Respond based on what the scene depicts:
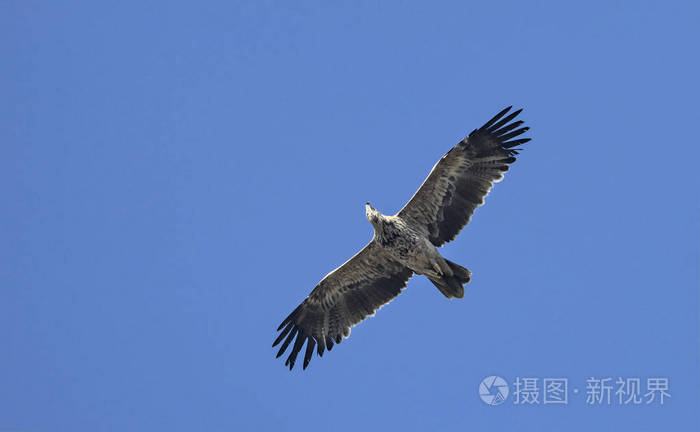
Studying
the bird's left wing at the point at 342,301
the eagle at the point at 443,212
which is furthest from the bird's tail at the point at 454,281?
the bird's left wing at the point at 342,301

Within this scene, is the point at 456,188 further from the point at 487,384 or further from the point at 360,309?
the point at 487,384

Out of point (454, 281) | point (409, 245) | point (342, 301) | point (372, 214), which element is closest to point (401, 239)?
point (409, 245)

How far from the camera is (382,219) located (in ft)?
71.3

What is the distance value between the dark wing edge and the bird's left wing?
1.48m

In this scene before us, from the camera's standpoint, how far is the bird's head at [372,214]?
71.3 ft

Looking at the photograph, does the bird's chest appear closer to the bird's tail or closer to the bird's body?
the bird's body

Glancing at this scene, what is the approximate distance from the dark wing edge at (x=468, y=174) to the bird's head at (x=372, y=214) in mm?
764

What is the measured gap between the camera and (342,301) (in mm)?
23141

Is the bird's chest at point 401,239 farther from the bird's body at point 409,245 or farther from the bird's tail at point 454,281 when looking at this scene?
the bird's tail at point 454,281

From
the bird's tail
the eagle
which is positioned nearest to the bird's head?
the eagle

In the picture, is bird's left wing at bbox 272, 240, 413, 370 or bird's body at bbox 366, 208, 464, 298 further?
bird's left wing at bbox 272, 240, 413, 370

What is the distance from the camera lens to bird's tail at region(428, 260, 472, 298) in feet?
70.6

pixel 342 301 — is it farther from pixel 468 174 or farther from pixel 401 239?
pixel 468 174

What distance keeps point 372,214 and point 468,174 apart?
2.25m
